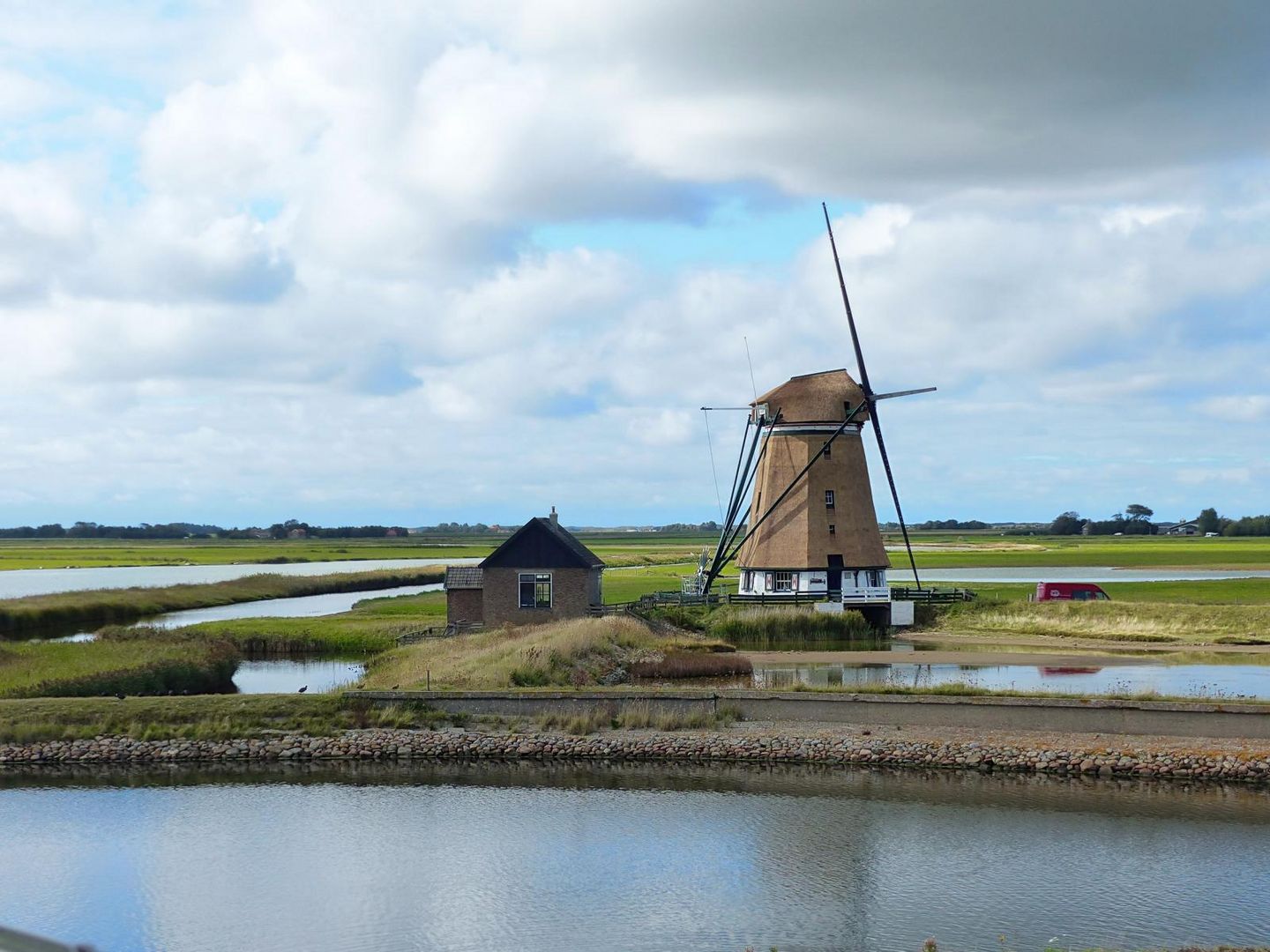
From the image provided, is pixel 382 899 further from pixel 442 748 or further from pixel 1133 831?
pixel 1133 831

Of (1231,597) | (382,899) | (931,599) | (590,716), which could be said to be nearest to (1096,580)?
(1231,597)

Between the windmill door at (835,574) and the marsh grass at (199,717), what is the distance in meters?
24.6

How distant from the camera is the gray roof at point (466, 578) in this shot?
136ft

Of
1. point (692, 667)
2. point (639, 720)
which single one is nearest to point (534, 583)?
point (692, 667)

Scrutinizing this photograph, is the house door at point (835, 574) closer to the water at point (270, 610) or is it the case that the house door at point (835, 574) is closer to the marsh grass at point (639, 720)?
the water at point (270, 610)

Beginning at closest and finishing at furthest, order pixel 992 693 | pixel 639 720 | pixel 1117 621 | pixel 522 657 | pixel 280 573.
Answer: pixel 639 720 → pixel 992 693 → pixel 522 657 → pixel 1117 621 → pixel 280 573

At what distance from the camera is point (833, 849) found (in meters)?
18.0

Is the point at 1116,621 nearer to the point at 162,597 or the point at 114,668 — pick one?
the point at 114,668

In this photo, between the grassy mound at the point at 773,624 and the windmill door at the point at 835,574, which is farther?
the windmill door at the point at 835,574

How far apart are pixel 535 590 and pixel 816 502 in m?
12.8

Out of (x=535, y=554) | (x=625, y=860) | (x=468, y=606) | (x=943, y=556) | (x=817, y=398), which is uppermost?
(x=817, y=398)

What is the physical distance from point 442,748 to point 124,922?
32.1 feet

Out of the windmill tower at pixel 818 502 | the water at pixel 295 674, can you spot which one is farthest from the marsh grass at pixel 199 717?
the windmill tower at pixel 818 502

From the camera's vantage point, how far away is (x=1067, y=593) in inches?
1930
